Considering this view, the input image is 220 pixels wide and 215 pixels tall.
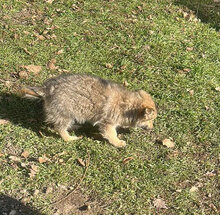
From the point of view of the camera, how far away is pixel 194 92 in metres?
7.61

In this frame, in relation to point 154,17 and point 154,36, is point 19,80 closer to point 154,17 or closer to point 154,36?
point 154,36

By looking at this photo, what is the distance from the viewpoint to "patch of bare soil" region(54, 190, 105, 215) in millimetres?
5035

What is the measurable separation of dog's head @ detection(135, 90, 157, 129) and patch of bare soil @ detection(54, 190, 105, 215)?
159cm

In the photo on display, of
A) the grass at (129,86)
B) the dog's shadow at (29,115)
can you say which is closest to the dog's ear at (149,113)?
the grass at (129,86)

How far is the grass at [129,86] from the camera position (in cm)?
545

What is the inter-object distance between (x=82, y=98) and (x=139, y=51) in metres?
3.12

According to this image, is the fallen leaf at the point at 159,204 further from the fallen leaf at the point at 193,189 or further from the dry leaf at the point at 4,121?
the dry leaf at the point at 4,121

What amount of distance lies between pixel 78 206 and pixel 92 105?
1.61 m

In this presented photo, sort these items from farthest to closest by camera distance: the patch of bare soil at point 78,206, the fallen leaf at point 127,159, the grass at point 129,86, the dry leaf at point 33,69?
1. the dry leaf at point 33,69
2. the fallen leaf at point 127,159
3. the grass at point 129,86
4. the patch of bare soil at point 78,206

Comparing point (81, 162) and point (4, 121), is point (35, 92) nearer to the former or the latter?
A: point (4, 121)

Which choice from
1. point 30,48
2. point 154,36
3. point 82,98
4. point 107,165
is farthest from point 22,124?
point 154,36

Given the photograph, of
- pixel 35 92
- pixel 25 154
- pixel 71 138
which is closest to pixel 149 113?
pixel 71 138

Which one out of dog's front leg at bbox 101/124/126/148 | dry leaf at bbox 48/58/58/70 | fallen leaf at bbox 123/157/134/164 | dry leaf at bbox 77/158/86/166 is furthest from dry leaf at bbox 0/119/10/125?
fallen leaf at bbox 123/157/134/164

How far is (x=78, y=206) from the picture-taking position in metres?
5.12
